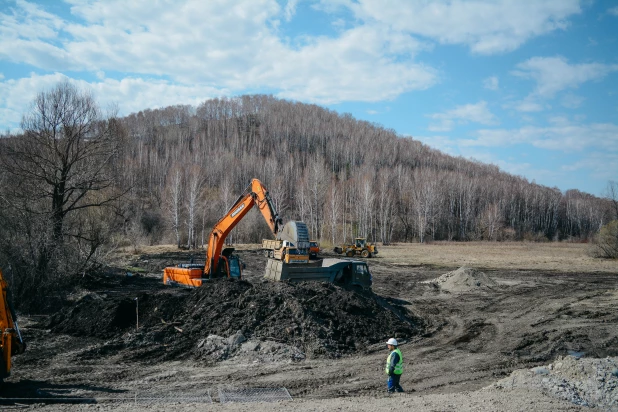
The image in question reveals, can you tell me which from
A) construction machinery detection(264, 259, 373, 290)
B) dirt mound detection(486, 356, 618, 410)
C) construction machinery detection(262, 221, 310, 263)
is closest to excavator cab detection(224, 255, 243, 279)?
construction machinery detection(264, 259, 373, 290)

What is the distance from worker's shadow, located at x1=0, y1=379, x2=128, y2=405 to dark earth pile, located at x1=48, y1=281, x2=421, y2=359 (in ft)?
7.25

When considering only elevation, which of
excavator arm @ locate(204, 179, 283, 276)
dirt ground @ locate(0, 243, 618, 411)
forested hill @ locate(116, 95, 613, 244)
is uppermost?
forested hill @ locate(116, 95, 613, 244)

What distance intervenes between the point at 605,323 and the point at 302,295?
1187 cm

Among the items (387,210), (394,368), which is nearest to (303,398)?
(394,368)

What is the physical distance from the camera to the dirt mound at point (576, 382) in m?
8.79

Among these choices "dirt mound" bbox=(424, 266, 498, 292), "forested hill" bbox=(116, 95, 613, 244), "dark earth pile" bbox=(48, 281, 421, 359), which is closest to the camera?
"dark earth pile" bbox=(48, 281, 421, 359)

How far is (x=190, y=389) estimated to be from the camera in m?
9.59

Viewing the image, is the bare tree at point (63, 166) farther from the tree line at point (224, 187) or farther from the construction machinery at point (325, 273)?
the construction machinery at point (325, 273)

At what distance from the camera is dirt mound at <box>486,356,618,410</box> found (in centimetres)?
879

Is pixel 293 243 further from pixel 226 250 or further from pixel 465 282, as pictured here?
pixel 465 282

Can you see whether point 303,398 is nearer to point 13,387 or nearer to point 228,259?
point 13,387

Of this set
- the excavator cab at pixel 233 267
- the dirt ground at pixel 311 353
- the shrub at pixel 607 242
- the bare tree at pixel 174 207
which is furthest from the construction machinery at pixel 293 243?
the shrub at pixel 607 242

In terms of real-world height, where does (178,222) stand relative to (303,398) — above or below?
above

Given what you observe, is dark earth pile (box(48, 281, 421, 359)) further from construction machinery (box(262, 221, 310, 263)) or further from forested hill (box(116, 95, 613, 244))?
forested hill (box(116, 95, 613, 244))
